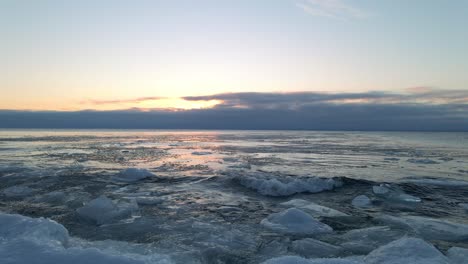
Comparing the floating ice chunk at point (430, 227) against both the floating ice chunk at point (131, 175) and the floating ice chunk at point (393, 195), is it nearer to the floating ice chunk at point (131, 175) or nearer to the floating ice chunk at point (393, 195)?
the floating ice chunk at point (393, 195)

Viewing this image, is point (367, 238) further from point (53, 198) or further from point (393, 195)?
point (53, 198)

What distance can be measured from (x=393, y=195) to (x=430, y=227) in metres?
3.09

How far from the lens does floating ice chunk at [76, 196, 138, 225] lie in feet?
24.3

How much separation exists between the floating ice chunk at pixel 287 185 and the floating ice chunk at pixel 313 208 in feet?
4.11

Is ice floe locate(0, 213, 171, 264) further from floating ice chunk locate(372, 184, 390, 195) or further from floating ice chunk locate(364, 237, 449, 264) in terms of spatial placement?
floating ice chunk locate(372, 184, 390, 195)

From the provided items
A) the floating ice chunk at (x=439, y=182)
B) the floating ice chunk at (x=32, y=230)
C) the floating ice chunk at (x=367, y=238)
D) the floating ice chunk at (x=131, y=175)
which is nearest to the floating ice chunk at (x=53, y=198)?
the floating ice chunk at (x=131, y=175)

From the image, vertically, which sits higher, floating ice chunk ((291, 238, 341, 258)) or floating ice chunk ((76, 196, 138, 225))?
floating ice chunk ((76, 196, 138, 225))

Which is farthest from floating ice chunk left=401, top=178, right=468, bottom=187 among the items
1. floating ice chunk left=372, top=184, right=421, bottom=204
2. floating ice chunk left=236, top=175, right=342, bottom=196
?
floating ice chunk left=236, top=175, right=342, bottom=196

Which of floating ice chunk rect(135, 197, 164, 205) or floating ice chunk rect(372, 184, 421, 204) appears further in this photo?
floating ice chunk rect(372, 184, 421, 204)

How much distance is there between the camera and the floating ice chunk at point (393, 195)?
963 cm

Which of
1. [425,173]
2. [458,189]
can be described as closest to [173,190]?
[458,189]

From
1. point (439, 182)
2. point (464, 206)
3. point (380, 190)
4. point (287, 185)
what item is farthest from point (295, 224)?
point (439, 182)

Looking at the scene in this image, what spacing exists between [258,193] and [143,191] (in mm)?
3828

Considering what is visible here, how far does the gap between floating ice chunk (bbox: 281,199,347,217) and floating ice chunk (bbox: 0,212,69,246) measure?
5599 mm
